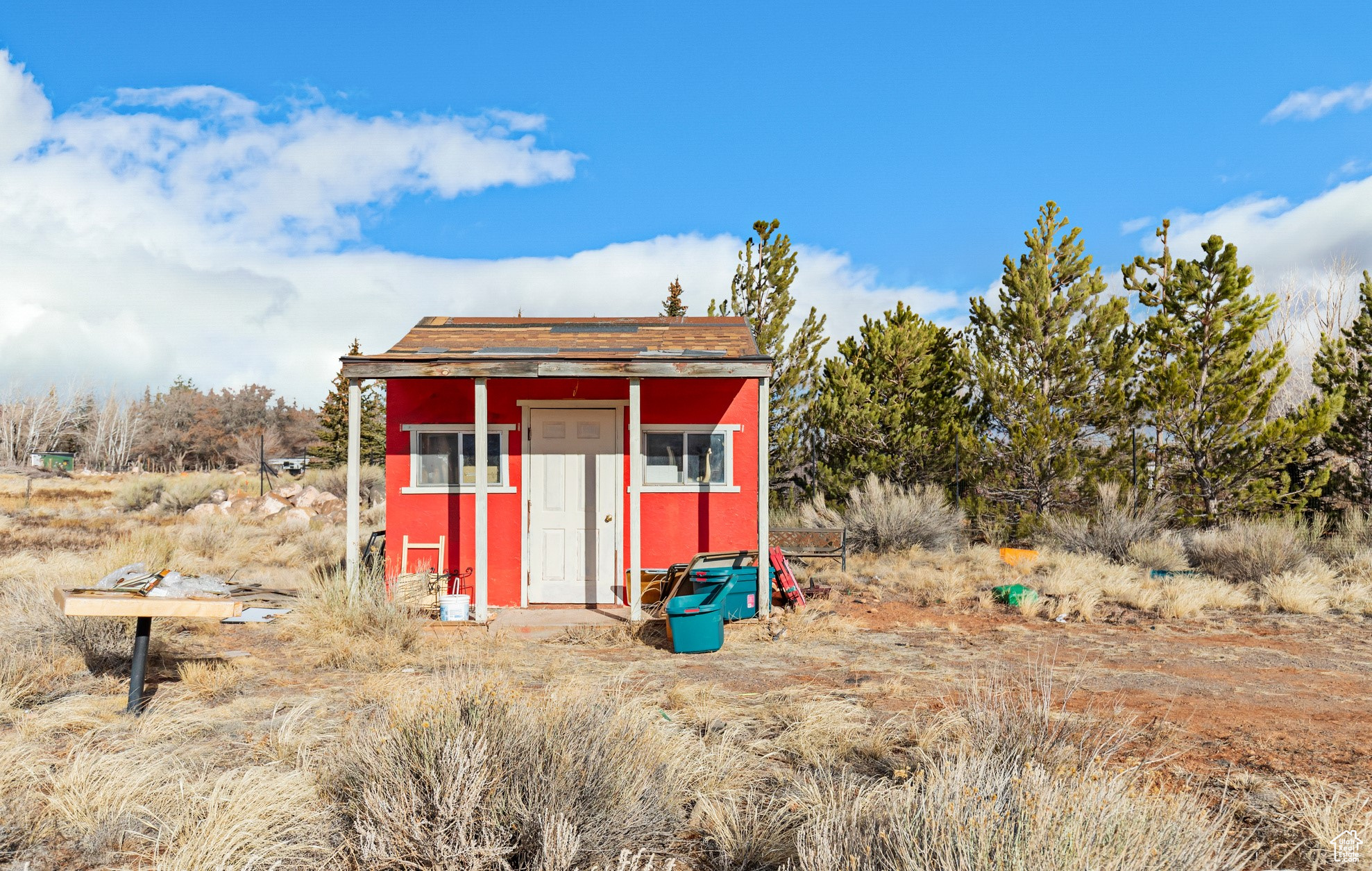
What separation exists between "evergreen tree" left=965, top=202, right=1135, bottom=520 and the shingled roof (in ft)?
21.9

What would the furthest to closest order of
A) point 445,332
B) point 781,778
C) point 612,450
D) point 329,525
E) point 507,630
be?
point 329,525 < point 445,332 < point 612,450 < point 507,630 < point 781,778

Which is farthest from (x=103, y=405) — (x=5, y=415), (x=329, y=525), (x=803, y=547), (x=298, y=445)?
(x=803, y=547)

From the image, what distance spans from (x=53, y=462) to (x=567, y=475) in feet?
143

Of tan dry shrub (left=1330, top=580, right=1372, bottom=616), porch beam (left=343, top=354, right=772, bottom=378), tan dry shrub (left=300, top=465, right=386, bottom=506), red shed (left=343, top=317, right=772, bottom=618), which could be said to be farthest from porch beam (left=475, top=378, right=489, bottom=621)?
tan dry shrub (left=300, top=465, right=386, bottom=506)

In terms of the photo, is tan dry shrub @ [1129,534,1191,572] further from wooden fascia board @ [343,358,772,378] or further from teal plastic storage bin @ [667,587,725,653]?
teal plastic storage bin @ [667,587,725,653]

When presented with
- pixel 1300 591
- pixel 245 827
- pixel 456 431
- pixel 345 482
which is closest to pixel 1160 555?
pixel 1300 591

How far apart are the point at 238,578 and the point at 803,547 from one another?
8.92m

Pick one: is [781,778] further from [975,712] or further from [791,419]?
[791,419]

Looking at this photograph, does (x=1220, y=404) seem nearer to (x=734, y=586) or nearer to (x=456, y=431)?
(x=734, y=586)

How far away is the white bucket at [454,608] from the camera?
9180mm

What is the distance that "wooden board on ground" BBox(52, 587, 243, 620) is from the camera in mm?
5230

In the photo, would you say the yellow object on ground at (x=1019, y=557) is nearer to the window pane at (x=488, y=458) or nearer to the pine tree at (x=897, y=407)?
the pine tree at (x=897, y=407)

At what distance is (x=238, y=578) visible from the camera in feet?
38.5

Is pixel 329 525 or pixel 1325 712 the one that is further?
pixel 329 525
